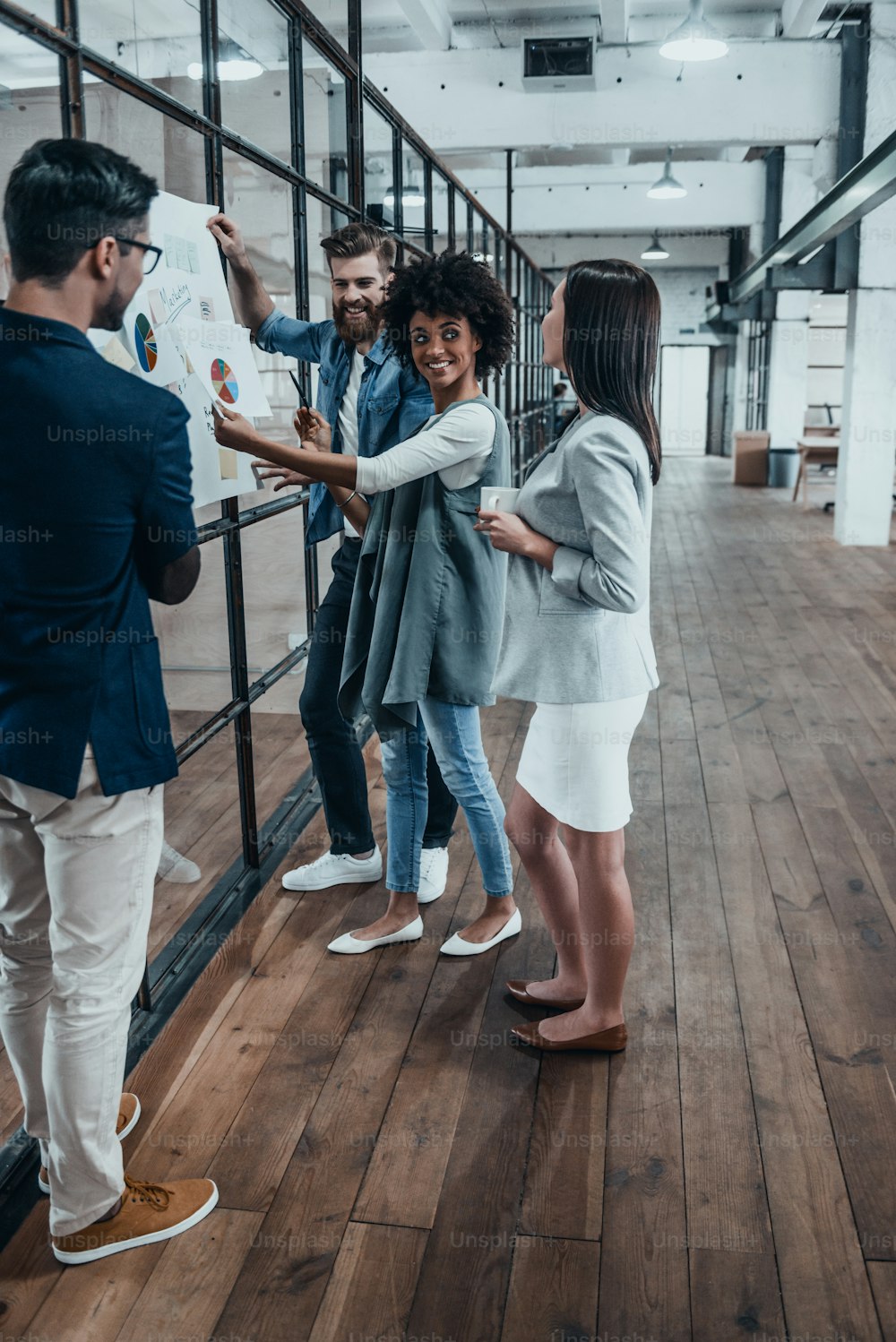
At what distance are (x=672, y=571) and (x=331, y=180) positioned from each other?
5324mm

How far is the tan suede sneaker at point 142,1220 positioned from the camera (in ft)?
5.59

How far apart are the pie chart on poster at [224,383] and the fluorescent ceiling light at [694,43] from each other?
5210 mm

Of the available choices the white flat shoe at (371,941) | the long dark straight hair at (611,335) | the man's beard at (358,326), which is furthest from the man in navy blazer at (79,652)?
the man's beard at (358,326)

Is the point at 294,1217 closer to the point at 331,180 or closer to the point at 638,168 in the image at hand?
the point at 331,180

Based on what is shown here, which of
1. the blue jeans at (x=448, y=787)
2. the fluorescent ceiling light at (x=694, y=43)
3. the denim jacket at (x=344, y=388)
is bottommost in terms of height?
the blue jeans at (x=448, y=787)

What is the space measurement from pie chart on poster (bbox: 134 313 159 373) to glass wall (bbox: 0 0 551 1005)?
0.31 m

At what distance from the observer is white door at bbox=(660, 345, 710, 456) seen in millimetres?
22641

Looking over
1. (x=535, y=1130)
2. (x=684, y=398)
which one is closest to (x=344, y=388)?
(x=535, y=1130)

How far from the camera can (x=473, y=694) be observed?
2.43 metres

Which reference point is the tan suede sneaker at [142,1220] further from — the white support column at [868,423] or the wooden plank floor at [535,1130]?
the white support column at [868,423]

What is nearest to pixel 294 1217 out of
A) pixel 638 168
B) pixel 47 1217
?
pixel 47 1217

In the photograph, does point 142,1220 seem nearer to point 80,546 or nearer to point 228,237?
point 80,546

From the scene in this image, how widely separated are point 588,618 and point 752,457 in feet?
45.4

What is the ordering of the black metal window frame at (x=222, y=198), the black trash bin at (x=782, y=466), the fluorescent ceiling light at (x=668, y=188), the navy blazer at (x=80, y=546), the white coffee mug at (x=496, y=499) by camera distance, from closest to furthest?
the navy blazer at (x=80, y=546)
the black metal window frame at (x=222, y=198)
the white coffee mug at (x=496, y=499)
the fluorescent ceiling light at (x=668, y=188)
the black trash bin at (x=782, y=466)
